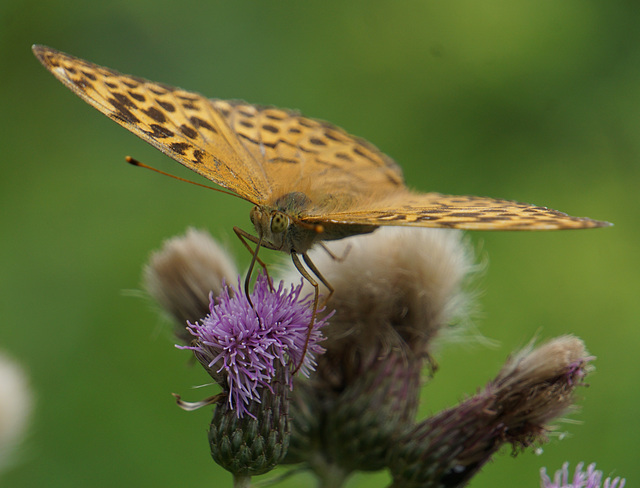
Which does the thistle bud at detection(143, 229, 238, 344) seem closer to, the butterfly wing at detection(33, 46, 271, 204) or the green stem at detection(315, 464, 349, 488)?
the butterfly wing at detection(33, 46, 271, 204)

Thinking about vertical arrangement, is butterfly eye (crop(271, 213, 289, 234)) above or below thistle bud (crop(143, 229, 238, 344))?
above

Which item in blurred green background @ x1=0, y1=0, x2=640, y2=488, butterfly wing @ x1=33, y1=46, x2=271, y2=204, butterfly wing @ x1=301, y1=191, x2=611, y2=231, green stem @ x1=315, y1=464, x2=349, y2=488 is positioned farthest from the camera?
blurred green background @ x1=0, y1=0, x2=640, y2=488

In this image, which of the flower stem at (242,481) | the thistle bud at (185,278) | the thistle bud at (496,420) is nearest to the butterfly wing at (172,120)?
the thistle bud at (185,278)

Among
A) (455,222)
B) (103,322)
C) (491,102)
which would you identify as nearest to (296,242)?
(455,222)

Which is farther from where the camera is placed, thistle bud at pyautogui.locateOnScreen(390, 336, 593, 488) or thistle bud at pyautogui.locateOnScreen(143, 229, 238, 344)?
thistle bud at pyautogui.locateOnScreen(143, 229, 238, 344)

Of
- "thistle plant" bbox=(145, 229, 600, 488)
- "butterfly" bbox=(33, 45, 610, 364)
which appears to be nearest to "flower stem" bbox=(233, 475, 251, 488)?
"thistle plant" bbox=(145, 229, 600, 488)

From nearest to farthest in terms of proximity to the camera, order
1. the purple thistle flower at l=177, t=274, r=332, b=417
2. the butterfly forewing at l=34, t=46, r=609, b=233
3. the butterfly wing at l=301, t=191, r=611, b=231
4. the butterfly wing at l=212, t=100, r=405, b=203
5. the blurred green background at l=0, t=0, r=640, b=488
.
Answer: the butterfly wing at l=301, t=191, r=611, b=231 → the purple thistle flower at l=177, t=274, r=332, b=417 → the butterfly forewing at l=34, t=46, r=609, b=233 → the butterfly wing at l=212, t=100, r=405, b=203 → the blurred green background at l=0, t=0, r=640, b=488

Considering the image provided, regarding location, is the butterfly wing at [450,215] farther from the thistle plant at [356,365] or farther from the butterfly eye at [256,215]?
the thistle plant at [356,365]

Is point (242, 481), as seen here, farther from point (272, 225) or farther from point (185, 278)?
point (185, 278)
